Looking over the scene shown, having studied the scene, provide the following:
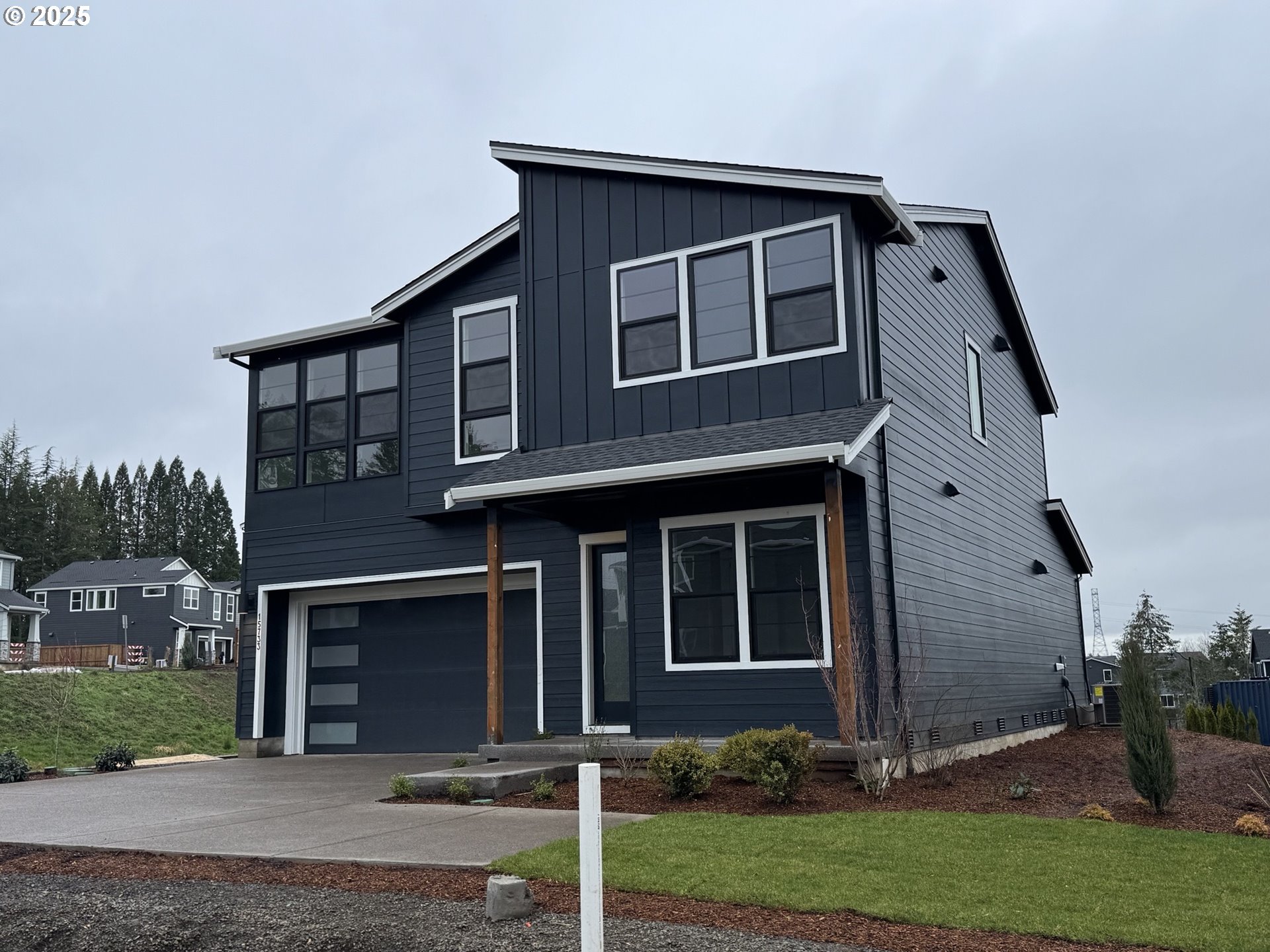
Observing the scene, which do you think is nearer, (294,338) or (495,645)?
(495,645)

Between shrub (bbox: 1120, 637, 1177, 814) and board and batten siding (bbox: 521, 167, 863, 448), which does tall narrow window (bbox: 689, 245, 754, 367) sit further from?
shrub (bbox: 1120, 637, 1177, 814)

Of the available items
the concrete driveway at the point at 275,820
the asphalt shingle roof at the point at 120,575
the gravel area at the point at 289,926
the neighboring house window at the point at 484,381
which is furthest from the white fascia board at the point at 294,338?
the asphalt shingle roof at the point at 120,575

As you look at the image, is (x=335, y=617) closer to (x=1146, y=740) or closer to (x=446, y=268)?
(x=446, y=268)

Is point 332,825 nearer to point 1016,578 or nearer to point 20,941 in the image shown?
point 20,941

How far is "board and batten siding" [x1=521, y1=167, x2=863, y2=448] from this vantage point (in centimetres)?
1095

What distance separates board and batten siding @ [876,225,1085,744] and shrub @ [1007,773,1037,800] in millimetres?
1791

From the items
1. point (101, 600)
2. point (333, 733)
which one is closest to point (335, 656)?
point (333, 733)

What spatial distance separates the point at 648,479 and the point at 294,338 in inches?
293

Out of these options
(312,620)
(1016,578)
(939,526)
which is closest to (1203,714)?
(1016,578)

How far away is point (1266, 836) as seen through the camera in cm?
713

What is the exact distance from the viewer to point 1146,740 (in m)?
7.77

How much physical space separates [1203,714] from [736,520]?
1316 cm

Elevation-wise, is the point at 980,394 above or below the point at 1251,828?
above

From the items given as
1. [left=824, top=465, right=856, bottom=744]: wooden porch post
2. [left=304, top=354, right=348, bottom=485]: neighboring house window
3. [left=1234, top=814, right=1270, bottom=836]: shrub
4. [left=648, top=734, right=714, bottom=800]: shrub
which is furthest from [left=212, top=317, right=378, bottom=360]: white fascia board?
[left=1234, top=814, right=1270, bottom=836]: shrub
